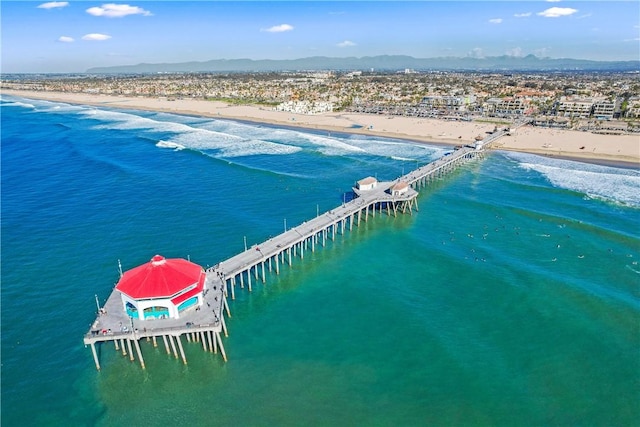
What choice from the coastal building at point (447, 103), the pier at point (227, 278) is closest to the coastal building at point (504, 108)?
the coastal building at point (447, 103)

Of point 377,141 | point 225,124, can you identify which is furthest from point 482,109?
point 225,124

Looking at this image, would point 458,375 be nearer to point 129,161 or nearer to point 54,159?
point 129,161

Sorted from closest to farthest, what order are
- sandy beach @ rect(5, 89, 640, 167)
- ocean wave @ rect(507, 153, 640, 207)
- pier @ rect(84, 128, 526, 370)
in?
pier @ rect(84, 128, 526, 370)
ocean wave @ rect(507, 153, 640, 207)
sandy beach @ rect(5, 89, 640, 167)

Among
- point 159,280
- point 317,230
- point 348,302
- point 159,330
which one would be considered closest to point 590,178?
point 317,230

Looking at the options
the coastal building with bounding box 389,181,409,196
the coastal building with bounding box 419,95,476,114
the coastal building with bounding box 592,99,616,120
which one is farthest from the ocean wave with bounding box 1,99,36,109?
the coastal building with bounding box 592,99,616,120

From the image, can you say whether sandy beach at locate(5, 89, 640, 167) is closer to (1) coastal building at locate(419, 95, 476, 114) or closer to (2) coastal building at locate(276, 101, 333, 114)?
(2) coastal building at locate(276, 101, 333, 114)
